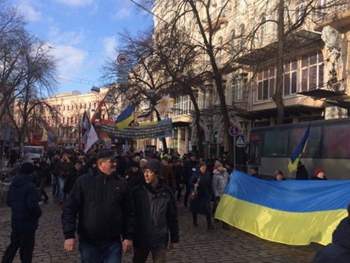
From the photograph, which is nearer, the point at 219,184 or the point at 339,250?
the point at 339,250

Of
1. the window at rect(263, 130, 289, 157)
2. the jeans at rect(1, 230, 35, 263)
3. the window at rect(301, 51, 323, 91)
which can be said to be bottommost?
the jeans at rect(1, 230, 35, 263)

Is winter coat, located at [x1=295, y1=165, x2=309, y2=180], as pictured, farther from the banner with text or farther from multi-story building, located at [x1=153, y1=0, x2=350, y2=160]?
multi-story building, located at [x1=153, y1=0, x2=350, y2=160]

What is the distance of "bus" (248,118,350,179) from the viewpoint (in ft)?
48.5

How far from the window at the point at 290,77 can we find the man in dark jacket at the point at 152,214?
2469cm

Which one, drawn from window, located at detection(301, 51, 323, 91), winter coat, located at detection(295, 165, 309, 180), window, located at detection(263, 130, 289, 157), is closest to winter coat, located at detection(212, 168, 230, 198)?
winter coat, located at detection(295, 165, 309, 180)

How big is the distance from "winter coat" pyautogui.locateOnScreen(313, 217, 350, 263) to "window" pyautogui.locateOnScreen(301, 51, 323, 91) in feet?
77.0

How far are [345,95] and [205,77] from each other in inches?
444

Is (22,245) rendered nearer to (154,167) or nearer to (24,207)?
(24,207)

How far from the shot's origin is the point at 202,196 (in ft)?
33.9

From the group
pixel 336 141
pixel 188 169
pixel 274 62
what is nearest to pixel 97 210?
pixel 188 169

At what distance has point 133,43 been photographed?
30.5 meters

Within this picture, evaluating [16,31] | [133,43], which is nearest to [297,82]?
[133,43]

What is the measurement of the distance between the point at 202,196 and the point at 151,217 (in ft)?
18.3

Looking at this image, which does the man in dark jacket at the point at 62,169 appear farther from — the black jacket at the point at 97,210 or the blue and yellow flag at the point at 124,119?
the black jacket at the point at 97,210
